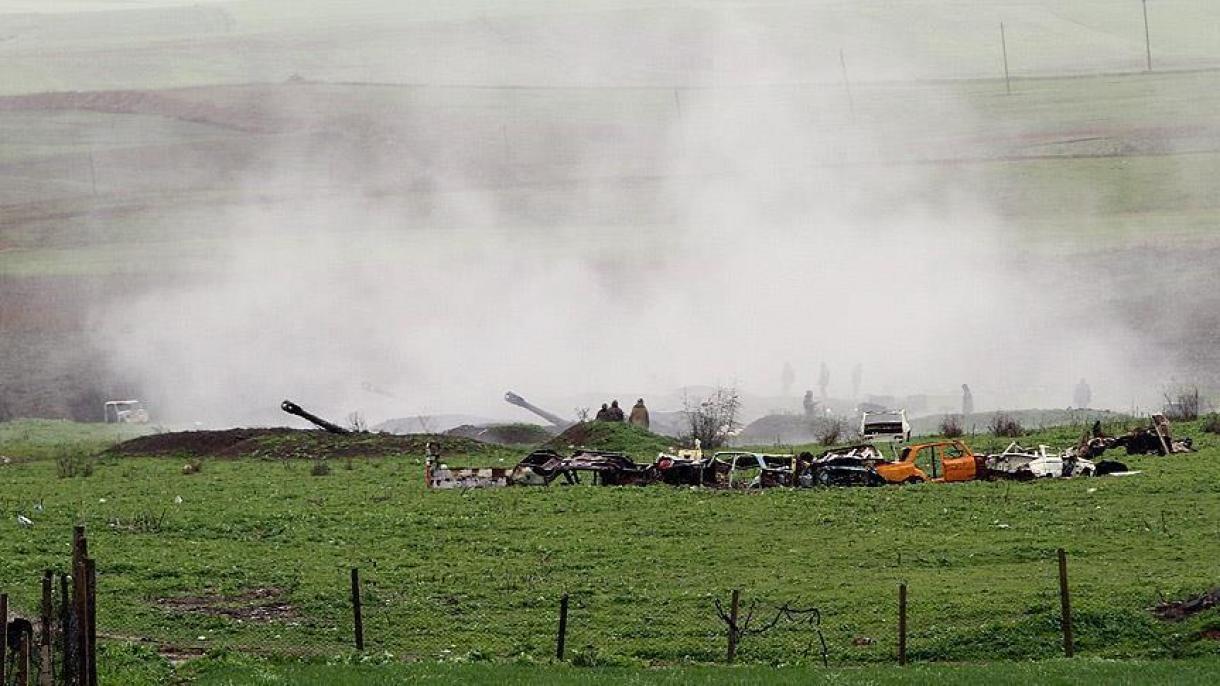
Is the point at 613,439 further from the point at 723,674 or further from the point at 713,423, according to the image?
the point at 723,674

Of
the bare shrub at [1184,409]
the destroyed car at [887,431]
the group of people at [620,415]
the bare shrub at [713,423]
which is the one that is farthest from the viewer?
the group of people at [620,415]

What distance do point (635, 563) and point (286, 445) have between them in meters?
29.2

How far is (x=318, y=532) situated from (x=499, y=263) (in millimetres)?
72640

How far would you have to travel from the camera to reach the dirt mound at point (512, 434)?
7438 centimetres

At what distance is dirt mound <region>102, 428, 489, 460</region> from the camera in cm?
6556

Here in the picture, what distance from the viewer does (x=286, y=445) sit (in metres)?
67.1

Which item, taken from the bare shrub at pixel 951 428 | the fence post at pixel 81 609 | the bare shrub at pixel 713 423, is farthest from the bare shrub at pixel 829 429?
the fence post at pixel 81 609

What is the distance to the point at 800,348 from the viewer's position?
10288cm

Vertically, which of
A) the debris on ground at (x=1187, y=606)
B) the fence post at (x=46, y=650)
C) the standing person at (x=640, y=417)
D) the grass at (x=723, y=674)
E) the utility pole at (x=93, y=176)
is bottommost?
the grass at (x=723, y=674)

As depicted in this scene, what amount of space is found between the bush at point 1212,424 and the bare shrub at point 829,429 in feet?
38.8

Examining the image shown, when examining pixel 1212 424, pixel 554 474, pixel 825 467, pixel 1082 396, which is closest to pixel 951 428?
pixel 1212 424

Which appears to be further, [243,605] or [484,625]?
[243,605]

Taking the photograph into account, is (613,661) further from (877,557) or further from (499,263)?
(499,263)

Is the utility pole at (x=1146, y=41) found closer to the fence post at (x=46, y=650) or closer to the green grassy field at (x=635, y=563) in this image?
the green grassy field at (x=635, y=563)
